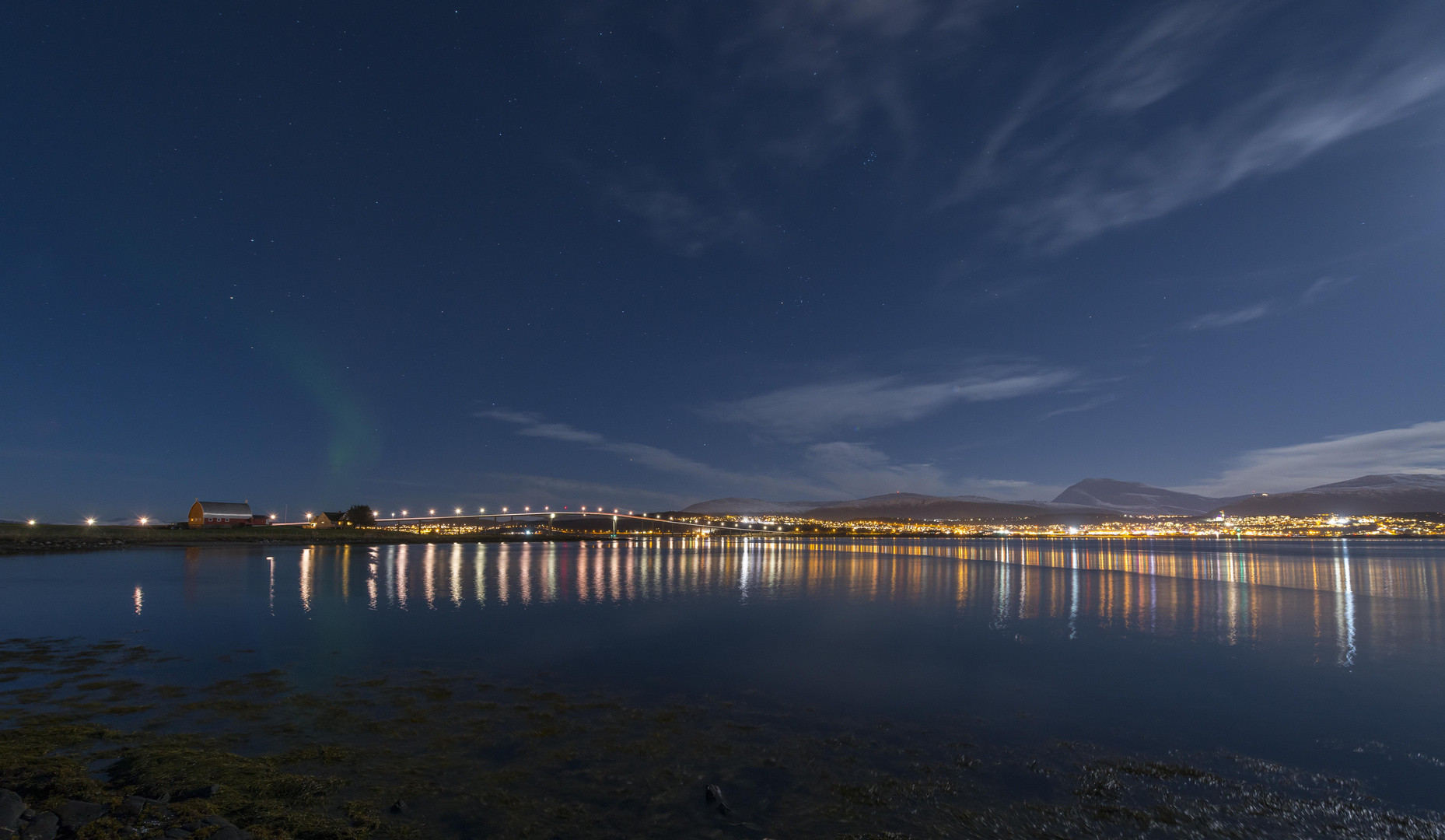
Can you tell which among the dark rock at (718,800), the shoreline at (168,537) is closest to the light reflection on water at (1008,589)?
the shoreline at (168,537)

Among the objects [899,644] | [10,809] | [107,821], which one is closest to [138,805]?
[107,821]

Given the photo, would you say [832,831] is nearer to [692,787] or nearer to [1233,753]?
[692,787]

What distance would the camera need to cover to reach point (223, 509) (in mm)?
115562

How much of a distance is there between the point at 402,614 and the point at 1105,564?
67.9 m

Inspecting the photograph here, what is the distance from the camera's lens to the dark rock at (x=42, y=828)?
6.43m

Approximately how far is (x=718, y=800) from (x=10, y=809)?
7.20 meters

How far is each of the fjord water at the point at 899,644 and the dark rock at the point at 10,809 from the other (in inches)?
304

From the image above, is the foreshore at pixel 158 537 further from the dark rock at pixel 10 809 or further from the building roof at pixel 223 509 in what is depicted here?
the dark rock at pixel 10 809

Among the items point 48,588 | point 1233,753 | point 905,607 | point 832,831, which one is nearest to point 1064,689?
point 1233,753

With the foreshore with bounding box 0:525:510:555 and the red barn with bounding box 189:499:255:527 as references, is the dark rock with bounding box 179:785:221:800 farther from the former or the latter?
the red barn with bounding box 189:499:255:527

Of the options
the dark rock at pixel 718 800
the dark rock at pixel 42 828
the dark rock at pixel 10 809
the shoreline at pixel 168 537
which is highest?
the dark rock at pixel 10 809

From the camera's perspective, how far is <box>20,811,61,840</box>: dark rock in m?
6.43

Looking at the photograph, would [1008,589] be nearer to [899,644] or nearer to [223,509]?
[899,644]

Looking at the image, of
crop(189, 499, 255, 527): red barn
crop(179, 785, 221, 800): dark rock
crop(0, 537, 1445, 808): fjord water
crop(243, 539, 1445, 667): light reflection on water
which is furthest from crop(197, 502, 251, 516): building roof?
crop(179, 785, 221, 800): dark rock
